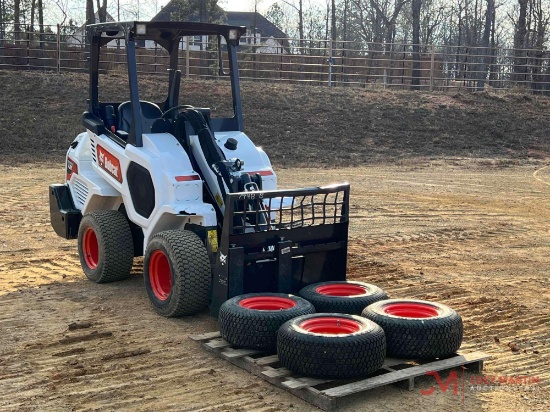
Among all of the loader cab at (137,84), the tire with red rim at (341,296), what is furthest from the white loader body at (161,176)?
the tire with red rim at (341,296)

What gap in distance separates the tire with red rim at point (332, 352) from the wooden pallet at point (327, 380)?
0.07 m

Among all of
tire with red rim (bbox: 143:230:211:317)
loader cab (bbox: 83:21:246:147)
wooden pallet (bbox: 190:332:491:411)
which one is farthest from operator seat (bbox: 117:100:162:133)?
wooden pallet (bbox: 190:332:491:411)

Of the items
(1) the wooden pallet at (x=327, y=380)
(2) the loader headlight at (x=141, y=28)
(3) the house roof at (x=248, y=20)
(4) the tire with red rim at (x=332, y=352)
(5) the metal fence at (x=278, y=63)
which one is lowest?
(1) the wooden pallet at (x=327, y=380)

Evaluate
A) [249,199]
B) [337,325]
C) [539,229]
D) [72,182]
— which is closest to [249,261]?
[249,199]

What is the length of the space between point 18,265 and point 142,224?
7.68ft

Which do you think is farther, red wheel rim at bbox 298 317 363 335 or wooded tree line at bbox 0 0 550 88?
wooded tree line at bbox 0 0 550 88

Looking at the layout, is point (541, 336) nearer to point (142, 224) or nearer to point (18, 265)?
point (142, 224)

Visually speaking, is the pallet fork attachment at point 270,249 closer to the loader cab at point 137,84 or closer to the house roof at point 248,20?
the loader cab at point 137,84

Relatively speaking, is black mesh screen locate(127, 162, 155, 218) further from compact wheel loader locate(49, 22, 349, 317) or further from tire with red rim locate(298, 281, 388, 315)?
tire with red rim locate(298, 281, 388, 315)

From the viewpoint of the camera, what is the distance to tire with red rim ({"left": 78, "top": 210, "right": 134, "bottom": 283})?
7.82 meters

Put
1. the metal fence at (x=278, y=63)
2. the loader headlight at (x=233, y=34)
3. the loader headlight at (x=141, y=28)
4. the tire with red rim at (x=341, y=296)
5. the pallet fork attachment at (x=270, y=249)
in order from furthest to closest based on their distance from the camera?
the metal fence at (x=278, y=63) → the loader headlight at (x=233, y=34) → the loader headlight at (x=141, y=28) → the pallet fork attachment at (x=270, y=249) → the tire with red rim at (x=341, y=296)

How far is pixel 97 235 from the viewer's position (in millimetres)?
7848

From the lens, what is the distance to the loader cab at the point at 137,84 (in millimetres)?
7457

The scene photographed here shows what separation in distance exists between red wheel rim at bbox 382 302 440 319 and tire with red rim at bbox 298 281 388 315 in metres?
0.26
